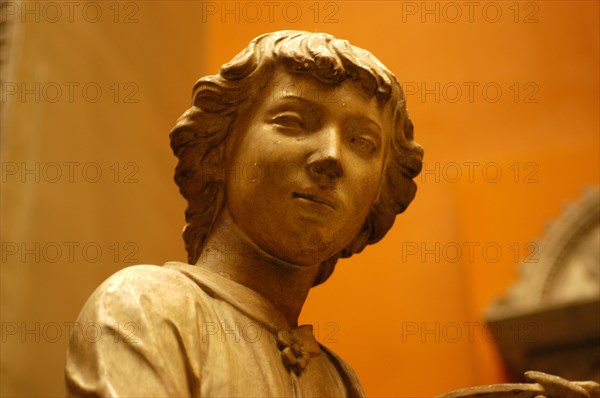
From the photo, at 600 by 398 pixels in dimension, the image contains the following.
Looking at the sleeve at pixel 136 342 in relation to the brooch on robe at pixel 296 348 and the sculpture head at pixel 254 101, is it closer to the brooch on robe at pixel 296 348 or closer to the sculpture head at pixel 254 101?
the brooch on robe at pixel 296 348

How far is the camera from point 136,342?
161 cm

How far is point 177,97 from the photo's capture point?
3.40m

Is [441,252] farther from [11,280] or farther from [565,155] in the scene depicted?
[11,280]

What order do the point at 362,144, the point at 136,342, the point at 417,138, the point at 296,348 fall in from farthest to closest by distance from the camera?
the point at 417,138 < the point at 362,144 < the point at 296,348 < the point at 136,342

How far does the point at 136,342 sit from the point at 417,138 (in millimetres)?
1916

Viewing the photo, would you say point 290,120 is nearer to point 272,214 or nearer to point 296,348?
point 272,214

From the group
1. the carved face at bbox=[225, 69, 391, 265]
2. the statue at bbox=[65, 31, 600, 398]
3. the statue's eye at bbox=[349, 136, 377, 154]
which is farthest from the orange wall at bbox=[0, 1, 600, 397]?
the statue's eye at bbox=[349, 136, 377, 154]

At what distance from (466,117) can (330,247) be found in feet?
5.28

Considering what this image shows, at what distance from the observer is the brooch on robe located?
1.83 metres

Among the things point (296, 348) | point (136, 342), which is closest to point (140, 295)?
point (136, 342)

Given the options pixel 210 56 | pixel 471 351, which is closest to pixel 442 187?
pixel 471 351

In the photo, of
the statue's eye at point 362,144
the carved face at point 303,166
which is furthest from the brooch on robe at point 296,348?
the statue's eye at point 362,144

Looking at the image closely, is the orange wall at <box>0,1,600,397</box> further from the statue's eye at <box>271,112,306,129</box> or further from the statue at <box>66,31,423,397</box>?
the statue's eye at <box>271,112,306,129</box>

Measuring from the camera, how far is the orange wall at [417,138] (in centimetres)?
276
